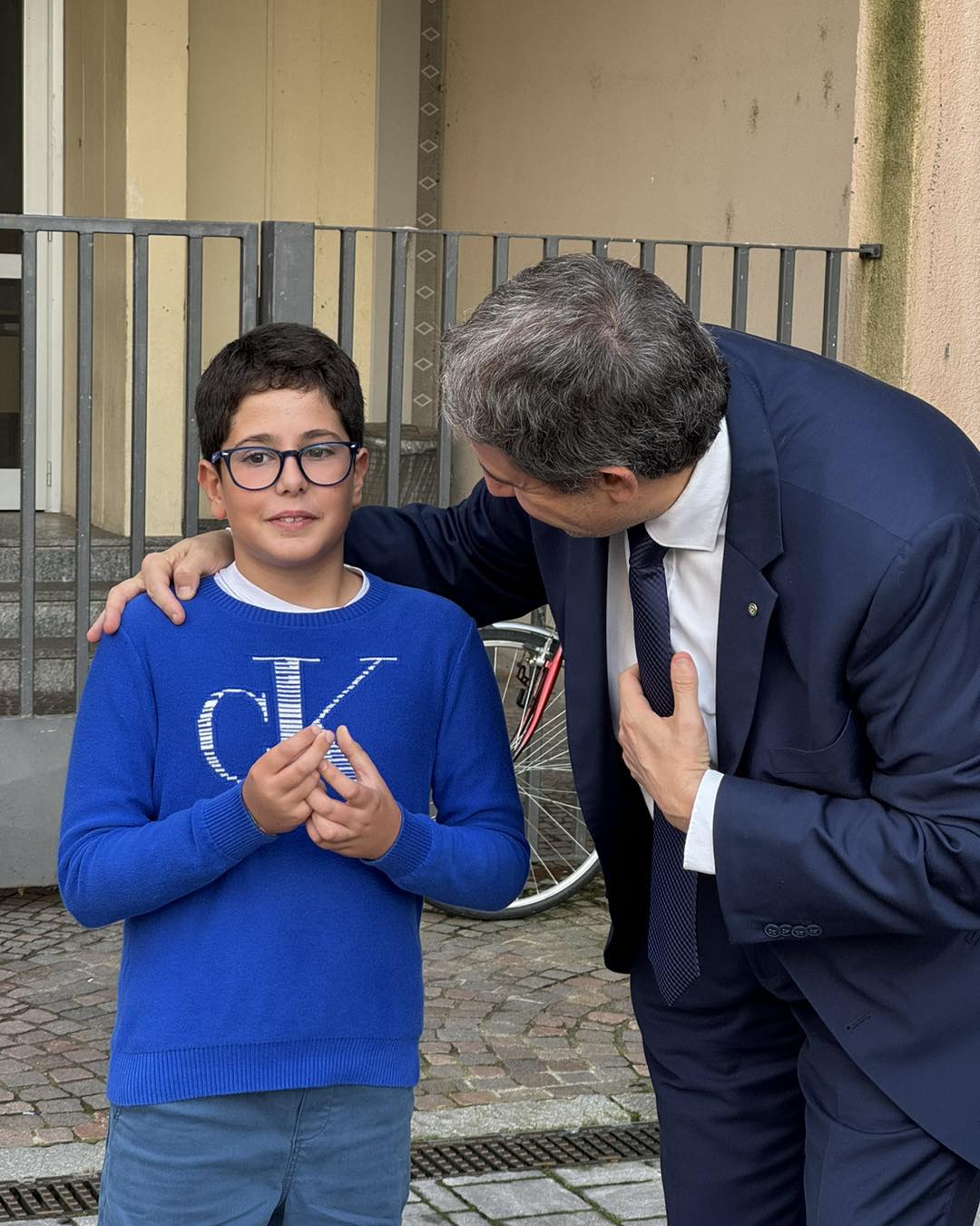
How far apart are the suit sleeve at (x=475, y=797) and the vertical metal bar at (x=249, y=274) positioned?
10.0ft

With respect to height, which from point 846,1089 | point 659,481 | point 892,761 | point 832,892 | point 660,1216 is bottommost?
point 660,1216

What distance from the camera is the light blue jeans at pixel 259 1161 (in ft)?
6.88

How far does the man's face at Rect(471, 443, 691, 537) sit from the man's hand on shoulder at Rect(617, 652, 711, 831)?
0.18 meters

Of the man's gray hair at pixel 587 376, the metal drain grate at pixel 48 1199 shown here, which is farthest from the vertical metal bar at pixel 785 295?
the man's gray hair at pixel 587 376

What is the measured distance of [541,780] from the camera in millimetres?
5922

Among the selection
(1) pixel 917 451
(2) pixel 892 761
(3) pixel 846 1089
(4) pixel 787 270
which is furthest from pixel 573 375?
Result: (4) pixel 787 270

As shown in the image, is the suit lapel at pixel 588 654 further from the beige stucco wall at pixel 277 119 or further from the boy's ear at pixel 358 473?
the beige stucco wall at pixel 277 119

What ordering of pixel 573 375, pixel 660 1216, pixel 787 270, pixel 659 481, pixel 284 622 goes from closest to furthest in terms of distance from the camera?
pixel 573 375
pixel 659 481
pixel 284 622
pixel 660 1216
pixel 787 270

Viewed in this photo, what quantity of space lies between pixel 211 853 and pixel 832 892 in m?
0.71

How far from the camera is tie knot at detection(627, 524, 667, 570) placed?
2.20 metres

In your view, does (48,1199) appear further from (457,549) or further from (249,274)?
(249,274)

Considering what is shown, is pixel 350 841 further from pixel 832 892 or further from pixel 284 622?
pixel 832 892

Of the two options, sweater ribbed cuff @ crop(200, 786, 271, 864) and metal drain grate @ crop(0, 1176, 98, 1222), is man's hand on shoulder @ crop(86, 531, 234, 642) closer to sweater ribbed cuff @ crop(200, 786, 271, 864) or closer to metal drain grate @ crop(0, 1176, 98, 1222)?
sweater ribbed cuff @ crop(200, 786, 271, 864)

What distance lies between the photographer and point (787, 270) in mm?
5781
